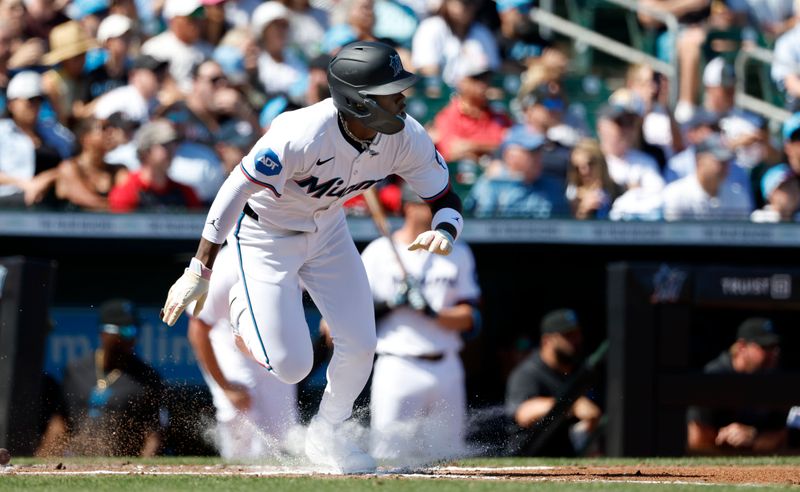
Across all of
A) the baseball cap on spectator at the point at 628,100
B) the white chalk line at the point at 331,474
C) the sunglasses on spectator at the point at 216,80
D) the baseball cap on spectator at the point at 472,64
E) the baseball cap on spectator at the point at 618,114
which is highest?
the sunglasses on spectator at the point at 216,80

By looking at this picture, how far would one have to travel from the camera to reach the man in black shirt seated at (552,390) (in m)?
7.13

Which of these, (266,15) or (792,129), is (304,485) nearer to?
(792,129)

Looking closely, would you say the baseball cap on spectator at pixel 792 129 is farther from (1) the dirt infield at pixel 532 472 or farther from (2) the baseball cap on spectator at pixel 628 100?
(1) the dirt infield at pixel 532 472

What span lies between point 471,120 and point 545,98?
55 cm

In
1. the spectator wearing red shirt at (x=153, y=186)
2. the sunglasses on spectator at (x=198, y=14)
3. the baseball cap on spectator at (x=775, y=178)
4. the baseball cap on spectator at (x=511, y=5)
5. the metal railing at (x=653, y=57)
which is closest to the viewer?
the spectator wearing red shirt at (x=153, y=186)

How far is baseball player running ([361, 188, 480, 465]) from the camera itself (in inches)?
276

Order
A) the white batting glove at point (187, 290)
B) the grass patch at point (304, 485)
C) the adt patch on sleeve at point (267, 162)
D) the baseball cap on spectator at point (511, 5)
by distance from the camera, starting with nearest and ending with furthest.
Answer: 1. the grass patch at point (304, 485)
2. the adt patch on sleeve at point (267, 162)
3. the white batting glove at point (187, 290)
4. the baseball cap on spectator at point (511, 5)

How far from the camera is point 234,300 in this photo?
534cm

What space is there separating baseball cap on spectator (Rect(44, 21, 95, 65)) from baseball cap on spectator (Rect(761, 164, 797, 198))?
4651 millimetres

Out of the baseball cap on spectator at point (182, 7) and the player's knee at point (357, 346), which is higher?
the baseball cap on spectator at point (182, 7)

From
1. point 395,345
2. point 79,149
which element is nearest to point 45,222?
point 79,149

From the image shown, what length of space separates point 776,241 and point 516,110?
212cm

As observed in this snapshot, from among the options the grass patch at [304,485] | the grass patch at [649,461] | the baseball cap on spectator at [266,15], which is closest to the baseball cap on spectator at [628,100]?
the baseball cap on spectator at [266,15]

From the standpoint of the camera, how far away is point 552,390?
23.6 feet
